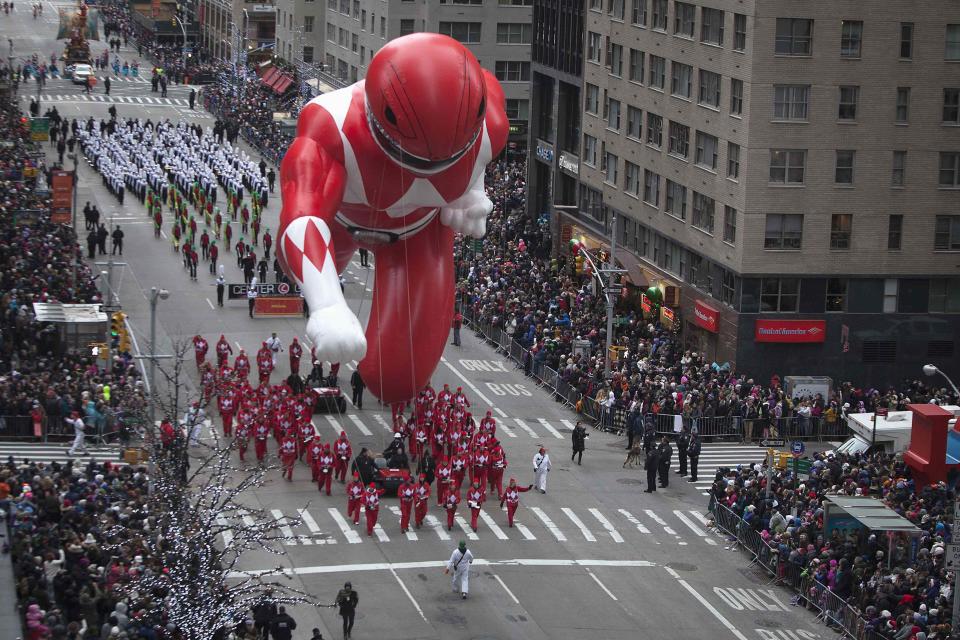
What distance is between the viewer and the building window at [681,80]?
196 ft

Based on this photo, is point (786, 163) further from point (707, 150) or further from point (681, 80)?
point (681, 80)

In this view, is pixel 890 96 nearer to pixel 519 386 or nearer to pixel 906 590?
pixel 519 386

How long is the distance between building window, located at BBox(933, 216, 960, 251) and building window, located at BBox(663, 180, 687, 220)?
8.57m

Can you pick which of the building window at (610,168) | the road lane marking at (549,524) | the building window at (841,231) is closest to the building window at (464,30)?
the building window at (610,168)

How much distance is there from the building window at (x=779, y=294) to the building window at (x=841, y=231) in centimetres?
165

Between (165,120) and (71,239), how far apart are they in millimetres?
38342

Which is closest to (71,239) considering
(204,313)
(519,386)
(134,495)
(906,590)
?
(204,313)

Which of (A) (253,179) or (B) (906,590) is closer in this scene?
(B) (906,590)

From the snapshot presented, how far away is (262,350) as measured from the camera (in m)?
52.4

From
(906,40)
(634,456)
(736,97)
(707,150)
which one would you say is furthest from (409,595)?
(906,40)

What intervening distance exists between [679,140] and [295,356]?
16.1m

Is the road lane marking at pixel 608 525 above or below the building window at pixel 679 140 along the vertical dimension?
below

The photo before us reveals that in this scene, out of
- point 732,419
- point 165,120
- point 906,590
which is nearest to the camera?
point 906,590

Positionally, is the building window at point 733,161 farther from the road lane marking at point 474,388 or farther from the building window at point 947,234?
the road lane marking at point 474,388
